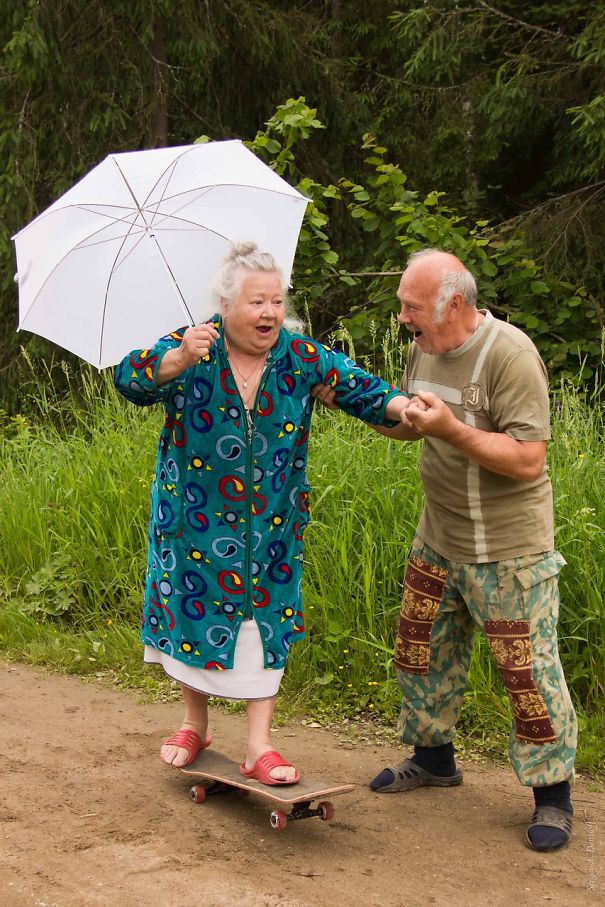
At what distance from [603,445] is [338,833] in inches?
101

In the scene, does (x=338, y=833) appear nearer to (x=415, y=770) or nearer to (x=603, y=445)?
(x=415, y=770)

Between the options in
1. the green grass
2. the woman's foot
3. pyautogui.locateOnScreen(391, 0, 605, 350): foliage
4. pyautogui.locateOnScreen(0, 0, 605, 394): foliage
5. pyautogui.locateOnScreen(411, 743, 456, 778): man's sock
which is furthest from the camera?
pyautogui.locateOnScreen(391, 0, 605, 350): foliage

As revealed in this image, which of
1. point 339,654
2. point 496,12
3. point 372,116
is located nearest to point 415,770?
point 339,654

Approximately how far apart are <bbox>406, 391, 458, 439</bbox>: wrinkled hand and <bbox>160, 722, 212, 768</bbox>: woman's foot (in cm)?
148

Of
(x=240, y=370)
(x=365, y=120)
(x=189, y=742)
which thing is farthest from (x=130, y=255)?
(x=365, y=120)

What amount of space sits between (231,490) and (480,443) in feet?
2.70

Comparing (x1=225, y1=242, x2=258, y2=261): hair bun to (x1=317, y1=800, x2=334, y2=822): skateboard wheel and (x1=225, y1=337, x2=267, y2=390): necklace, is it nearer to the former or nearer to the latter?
(x1=225, y1=337, x2=267, y2=390): necklace

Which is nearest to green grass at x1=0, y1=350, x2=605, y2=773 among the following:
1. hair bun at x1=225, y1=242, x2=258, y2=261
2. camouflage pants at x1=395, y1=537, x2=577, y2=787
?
camouflage pants at x1=395, y1=537, x2=577, y2=787

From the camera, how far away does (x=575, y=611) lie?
4570mm

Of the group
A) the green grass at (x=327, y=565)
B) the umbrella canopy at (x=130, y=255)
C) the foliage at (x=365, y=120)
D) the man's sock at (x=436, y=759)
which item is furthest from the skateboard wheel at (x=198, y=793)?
the foliage at (x=365, y=120)

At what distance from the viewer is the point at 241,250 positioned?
345 cm

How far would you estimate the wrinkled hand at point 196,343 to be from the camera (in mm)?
3199

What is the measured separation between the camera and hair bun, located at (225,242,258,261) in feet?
11.3

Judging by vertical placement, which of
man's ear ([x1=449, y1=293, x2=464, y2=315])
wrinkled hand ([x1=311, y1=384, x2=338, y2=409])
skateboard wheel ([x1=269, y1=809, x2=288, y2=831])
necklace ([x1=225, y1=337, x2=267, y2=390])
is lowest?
skateboard wheel ([x1=269, y1=809, x2=288, y2=831])
